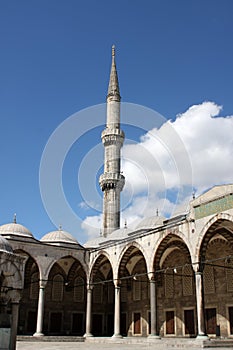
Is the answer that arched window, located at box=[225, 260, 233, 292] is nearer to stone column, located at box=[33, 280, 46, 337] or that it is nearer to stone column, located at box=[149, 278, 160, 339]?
stone column, located at box=[149, 278, 160, 339]

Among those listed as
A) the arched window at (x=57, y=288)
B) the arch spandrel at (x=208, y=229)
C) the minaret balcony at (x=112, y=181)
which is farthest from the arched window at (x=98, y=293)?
the arch spandrel at (x=208, y=229)

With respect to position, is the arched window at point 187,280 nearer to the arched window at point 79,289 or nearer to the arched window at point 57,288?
the arched window at point 79,289

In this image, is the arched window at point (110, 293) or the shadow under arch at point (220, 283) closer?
the shadow under arch at point (220, 283)

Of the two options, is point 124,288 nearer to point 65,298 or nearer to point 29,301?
point 65,298

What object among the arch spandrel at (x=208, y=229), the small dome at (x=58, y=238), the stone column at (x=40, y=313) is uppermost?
the small dome at (x=58, y=238)

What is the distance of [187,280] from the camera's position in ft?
70.6

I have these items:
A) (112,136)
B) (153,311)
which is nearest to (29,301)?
(153,311)

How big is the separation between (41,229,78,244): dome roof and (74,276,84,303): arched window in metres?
2.50

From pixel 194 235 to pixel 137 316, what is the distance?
33.2 feet

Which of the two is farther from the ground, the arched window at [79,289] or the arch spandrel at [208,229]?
the arch spandrel at [208,229]

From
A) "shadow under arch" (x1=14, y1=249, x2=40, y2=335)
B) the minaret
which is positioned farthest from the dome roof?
the minaret

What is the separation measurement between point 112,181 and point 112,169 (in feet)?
3.42

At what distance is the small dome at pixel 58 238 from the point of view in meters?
25.4

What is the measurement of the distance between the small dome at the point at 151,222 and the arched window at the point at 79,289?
509 centimetres
